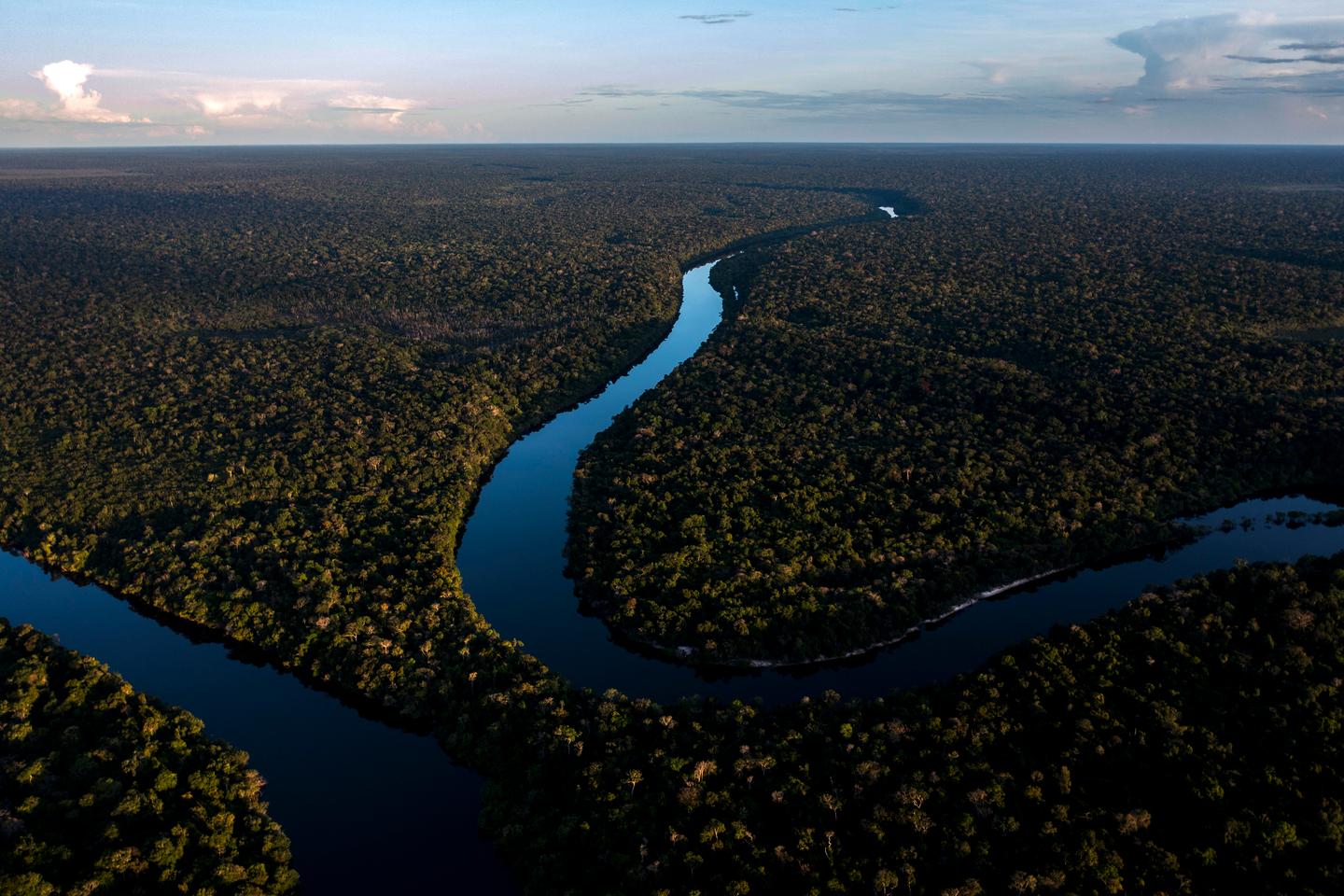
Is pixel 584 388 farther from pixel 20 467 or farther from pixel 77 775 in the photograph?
pixel 77 775

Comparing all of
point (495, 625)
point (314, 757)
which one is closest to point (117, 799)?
point (314, 757)

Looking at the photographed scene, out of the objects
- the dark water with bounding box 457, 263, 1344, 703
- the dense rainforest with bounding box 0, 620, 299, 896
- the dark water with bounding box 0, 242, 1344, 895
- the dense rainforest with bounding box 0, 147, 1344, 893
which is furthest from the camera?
the dark water with bounding box 457, 263, 1344, 703

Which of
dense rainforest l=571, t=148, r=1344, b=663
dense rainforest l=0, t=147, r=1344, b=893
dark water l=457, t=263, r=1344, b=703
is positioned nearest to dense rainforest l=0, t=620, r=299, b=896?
dense rainforest l=0, t=147, r=1344, b=893

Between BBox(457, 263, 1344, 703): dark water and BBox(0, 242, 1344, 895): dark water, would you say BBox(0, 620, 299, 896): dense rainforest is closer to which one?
BBox(0, 242, 1344, 895): dark water

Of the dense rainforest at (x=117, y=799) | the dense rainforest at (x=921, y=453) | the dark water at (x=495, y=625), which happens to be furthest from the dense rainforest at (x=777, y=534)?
the dense rainforest at (x=117, y=799)

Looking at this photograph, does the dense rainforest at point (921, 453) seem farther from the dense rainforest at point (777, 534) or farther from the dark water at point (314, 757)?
the dark water at point (314, 757)
